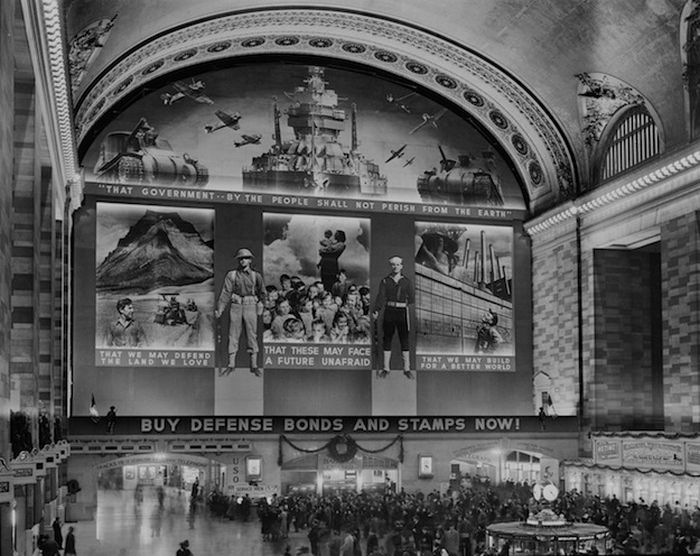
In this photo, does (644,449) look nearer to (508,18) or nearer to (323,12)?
(508,18)

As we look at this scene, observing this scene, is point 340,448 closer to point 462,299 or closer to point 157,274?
point 462,299

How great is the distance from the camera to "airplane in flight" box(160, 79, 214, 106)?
3381cm

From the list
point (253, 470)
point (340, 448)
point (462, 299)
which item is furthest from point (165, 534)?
point (462, 299)

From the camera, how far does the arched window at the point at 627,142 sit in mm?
30391

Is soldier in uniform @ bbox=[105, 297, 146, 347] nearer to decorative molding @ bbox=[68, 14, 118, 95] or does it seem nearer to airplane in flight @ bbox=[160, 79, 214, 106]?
airplane in flight @ bbox=[160, 79, 214, 106]

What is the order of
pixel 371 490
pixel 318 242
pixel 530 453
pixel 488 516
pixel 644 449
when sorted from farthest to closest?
pixel 318 242
pixel 530 453
pixel 371 490
pixel 644 449
pixel 488 516

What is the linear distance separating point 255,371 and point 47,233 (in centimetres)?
1111

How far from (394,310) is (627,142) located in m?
9.46

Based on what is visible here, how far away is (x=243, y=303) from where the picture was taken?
109ft

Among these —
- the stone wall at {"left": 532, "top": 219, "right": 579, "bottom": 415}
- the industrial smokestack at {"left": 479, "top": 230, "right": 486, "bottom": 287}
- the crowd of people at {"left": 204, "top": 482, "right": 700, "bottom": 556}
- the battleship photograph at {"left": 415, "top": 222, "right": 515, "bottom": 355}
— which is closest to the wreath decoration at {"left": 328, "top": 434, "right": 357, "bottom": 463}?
the crowd of people at {"left": 204, "top": 482, "right": 700, "bottom": 556}

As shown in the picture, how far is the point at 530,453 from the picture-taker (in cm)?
3228

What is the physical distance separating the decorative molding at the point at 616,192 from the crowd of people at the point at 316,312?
668cm

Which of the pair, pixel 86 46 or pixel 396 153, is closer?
pixel 86 46

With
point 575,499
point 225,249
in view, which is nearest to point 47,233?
point 225,249
